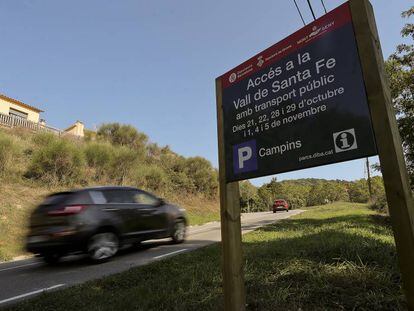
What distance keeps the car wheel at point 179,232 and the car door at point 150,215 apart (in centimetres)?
57

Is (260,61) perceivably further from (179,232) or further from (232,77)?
(179,232)

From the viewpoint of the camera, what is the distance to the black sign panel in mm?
2471

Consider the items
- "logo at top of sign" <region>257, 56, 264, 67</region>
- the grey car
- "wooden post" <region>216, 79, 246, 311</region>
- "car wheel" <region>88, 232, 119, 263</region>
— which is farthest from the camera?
"car wheel" <region>88, 232, 119, 263</region>

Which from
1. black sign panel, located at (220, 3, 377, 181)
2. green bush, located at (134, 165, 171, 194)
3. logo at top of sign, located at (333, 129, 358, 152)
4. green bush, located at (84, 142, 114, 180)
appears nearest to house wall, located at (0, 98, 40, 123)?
green bush, located at (84, 142, 114, 180)

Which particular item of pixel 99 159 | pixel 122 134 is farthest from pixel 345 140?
pixel 122 134

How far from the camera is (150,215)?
9055 millimetres

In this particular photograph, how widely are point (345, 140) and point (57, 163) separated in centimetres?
1825

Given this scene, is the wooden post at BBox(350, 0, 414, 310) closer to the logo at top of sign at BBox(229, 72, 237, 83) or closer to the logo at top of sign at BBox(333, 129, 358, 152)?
the logo at top of sign at BBox(333, 129, 358, 152)

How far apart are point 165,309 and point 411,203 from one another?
2826mm

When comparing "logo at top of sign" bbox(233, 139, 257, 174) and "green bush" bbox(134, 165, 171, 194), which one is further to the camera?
"green bush" bbox(134, 165, 171, 194)

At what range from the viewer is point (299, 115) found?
2.83 meters

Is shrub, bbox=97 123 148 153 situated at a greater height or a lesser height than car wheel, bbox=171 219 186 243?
greater

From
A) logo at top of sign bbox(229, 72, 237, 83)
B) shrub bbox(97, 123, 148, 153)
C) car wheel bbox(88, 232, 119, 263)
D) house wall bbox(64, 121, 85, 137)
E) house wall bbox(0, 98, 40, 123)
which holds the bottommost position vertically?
car wheel bbox(88, 232, 119, 263)

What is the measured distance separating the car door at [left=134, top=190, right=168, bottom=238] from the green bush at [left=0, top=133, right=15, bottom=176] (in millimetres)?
11071
